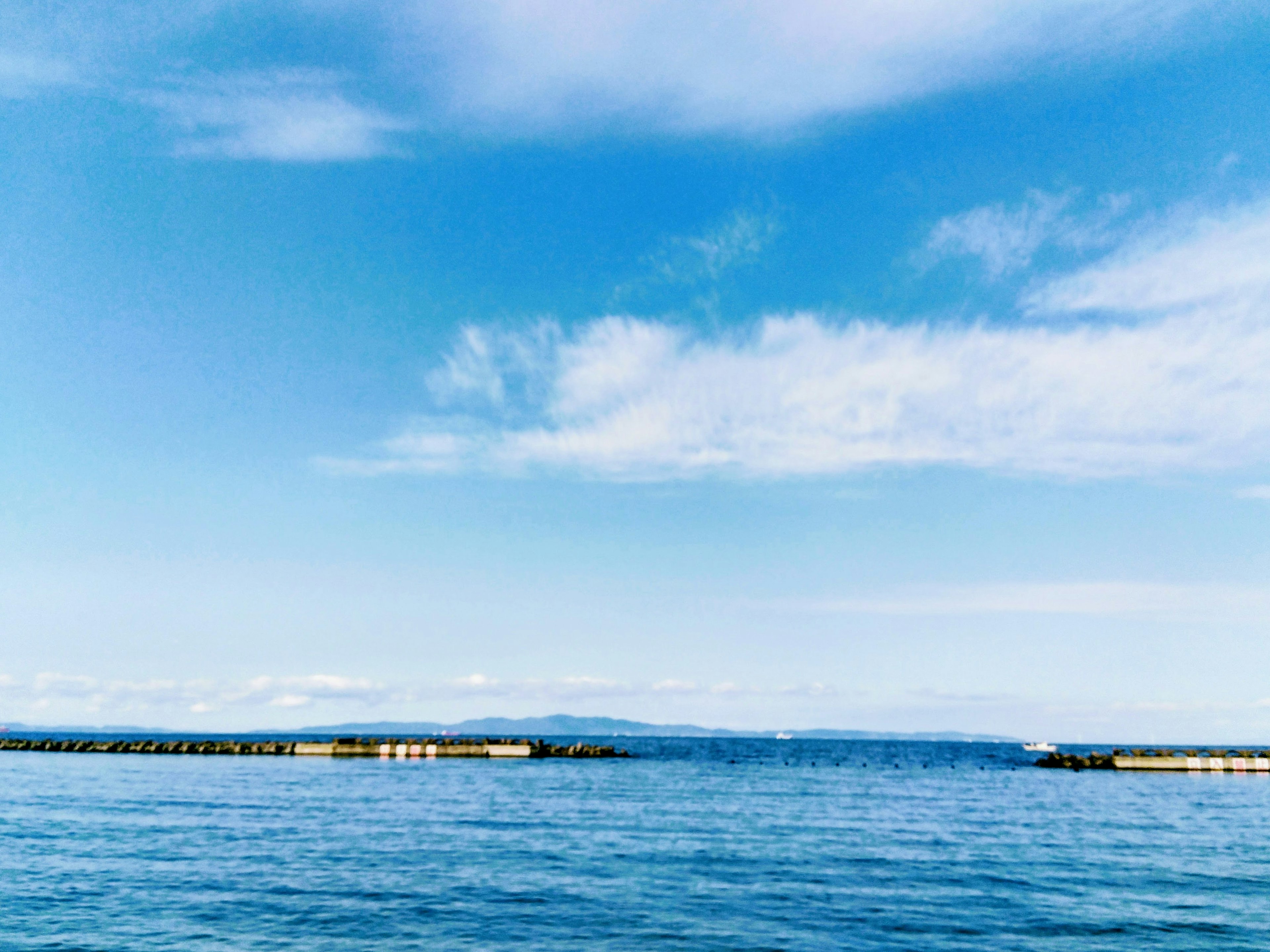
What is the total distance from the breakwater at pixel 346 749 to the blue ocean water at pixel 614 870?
5464 cm

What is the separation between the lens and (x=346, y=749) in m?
129

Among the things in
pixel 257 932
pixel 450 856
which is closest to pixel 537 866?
pixel 450 856

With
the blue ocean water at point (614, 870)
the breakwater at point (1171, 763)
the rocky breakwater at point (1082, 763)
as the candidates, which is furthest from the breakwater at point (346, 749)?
the breakwater at point (1171, 763)

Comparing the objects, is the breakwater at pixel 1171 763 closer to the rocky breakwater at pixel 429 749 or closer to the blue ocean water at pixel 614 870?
the blue ocean water at pixel 614 870

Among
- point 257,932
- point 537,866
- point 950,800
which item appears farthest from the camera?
point 950,800

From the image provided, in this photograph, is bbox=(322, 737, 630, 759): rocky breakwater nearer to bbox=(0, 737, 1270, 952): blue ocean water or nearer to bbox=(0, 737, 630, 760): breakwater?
bbox=(0, 737, 630, 760): breakwater

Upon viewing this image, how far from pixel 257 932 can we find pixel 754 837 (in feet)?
89.8

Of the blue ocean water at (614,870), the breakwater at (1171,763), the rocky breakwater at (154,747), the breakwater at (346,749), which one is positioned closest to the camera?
the blue ocean water at (614,870)

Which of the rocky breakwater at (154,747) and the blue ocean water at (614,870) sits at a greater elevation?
the blue ocean water at (614,870)

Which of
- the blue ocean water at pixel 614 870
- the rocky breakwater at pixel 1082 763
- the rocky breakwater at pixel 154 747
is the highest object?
the blue ocean water at pixel 614 870

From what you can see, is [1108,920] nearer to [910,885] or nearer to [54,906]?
[910,885]

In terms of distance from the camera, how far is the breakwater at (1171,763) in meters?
120

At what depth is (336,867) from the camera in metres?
36.2

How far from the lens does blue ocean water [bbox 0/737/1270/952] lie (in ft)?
87.0
